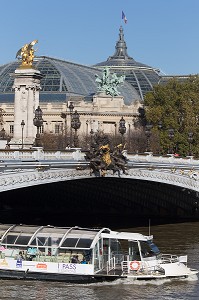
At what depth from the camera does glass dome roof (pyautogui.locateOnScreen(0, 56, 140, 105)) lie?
152 m

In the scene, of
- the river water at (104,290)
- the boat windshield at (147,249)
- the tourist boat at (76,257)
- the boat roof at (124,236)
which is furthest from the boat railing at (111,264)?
the boat windshield at (147,249)

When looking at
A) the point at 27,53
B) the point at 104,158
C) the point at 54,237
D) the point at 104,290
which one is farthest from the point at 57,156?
the point at 27,53

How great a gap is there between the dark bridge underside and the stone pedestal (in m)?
8.43

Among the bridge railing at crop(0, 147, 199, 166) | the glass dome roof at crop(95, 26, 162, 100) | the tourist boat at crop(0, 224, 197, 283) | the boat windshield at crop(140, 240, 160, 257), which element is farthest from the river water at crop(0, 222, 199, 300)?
the glass dome roof at crop(95, 26, 162, 100)

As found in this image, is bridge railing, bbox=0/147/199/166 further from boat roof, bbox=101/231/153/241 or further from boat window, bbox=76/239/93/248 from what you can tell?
boat roof, bbox=101/231/153/241

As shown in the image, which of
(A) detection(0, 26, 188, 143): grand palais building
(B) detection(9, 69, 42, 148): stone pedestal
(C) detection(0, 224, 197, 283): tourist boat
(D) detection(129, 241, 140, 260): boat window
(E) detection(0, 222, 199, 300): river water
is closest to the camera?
(E) detection(0, 222, 199, 300): river water

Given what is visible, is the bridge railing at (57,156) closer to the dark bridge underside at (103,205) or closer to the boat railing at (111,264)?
the dark bridge underside at (103,205)

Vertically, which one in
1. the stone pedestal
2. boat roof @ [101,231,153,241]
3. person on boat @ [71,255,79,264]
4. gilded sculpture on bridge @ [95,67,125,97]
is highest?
gilded sculpture on bridge @ [95,67,125,97]

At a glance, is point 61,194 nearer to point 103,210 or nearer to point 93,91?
point 103,210

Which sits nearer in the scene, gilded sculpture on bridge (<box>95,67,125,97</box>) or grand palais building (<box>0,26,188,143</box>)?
grand palais building (<box>0,26,188,143</box>)

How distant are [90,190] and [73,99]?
3145 inches

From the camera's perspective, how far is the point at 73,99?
487 feet

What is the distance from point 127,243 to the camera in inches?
1754

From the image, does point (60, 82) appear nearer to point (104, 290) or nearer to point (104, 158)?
point (104, 158)
